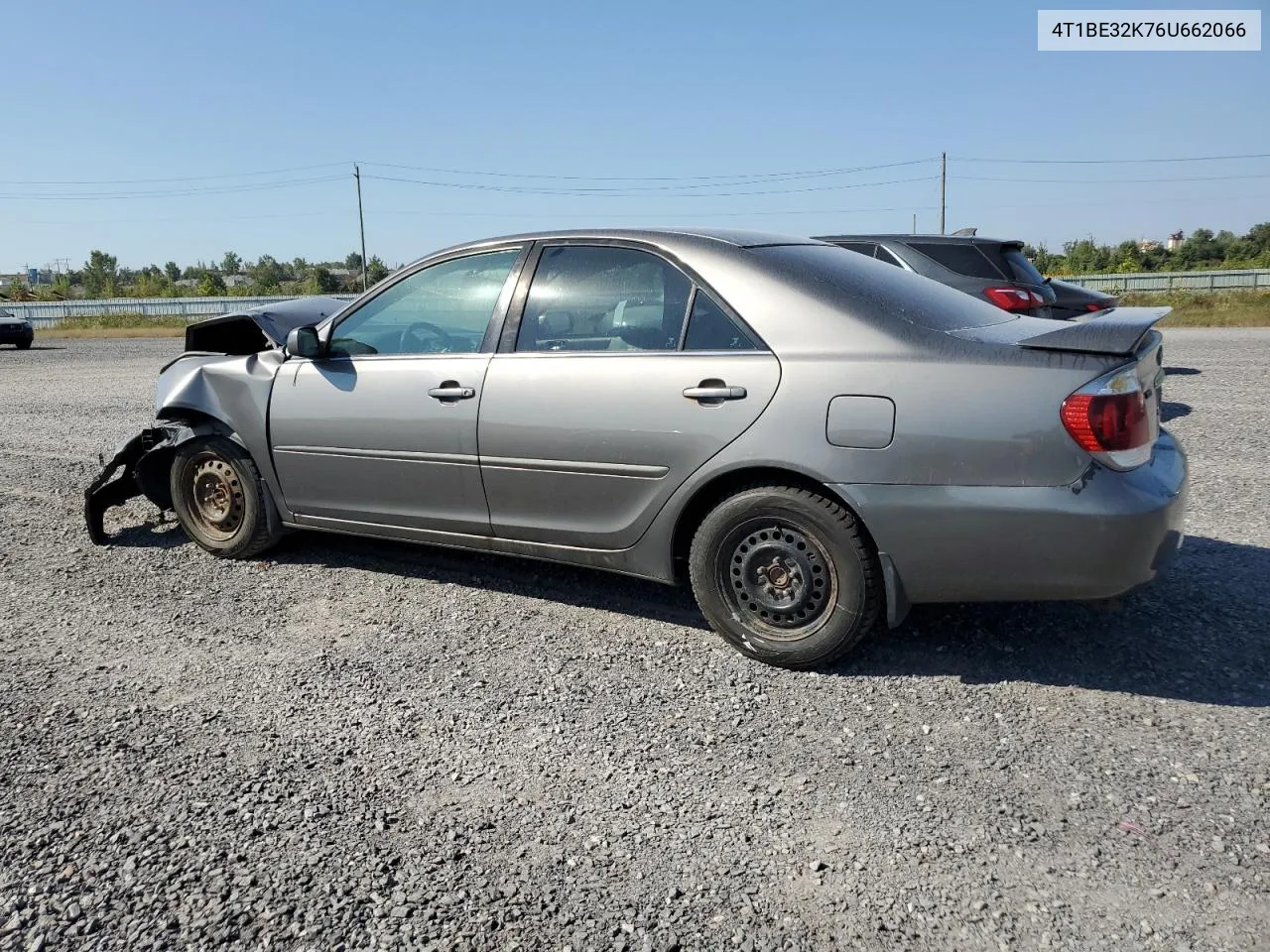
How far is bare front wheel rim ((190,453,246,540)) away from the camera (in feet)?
16.8

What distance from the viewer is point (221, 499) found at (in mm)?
5199

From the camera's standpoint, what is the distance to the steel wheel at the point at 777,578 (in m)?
3.55

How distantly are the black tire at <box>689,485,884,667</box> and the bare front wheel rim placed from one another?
2696 millimetres

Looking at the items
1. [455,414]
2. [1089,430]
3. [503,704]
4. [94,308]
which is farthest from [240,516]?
[94,308]

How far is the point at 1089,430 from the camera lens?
312 cm

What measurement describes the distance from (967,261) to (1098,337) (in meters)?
6.10

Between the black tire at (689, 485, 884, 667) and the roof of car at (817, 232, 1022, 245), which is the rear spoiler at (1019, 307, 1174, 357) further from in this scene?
the roof of car at (817, 232, 1022, 245)

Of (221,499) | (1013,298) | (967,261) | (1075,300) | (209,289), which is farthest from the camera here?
(209,289)

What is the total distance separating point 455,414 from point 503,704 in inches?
54.1

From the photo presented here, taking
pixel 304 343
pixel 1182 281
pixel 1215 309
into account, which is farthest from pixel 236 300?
pixel 304 343

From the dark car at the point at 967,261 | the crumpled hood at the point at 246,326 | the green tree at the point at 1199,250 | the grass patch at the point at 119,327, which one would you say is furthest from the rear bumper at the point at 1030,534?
the green tree at the point at 1199,250

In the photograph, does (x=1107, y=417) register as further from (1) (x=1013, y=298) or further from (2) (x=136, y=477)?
(1) (x=1013, y=298)

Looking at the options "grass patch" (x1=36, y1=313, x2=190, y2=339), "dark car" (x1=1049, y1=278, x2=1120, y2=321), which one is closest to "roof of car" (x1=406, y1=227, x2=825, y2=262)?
"dark car" (x1=1049, y1=278, x2=1120, y2=321)

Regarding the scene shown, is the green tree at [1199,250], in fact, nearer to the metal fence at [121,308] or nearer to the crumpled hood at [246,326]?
the metal fence at [121,308]
